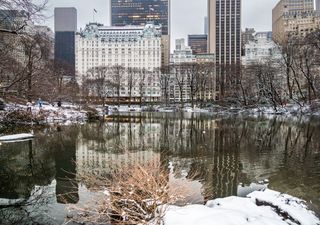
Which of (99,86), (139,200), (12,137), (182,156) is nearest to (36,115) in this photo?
(12,137)

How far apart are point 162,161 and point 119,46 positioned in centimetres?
15256

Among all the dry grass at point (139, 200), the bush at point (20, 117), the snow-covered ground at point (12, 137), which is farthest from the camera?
the bush at point (20, 117)

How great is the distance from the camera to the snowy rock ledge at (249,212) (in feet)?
22.5

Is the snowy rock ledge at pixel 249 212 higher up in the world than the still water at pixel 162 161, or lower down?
higher up

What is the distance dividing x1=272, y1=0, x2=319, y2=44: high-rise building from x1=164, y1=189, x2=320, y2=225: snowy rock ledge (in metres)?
53.0

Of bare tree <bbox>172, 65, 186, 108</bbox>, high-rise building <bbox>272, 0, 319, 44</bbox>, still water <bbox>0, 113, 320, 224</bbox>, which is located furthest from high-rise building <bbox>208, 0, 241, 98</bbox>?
still water <bbox>0, 113, 320, 224</bbox>

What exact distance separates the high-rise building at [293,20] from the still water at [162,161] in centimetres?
4228

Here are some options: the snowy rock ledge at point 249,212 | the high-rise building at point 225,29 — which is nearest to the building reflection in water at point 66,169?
the snowy rock ledge at point 249,212

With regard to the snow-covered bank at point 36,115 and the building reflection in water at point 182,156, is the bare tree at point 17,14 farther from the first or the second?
the snow-covered bank at point 36,115

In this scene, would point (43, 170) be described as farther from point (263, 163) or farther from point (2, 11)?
point (263, 163)

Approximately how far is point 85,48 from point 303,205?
528ft

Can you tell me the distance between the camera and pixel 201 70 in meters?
87.6

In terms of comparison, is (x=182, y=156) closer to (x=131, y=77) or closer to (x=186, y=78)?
(x=131, y=77)

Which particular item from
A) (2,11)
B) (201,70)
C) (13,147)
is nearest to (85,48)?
(201,70)
